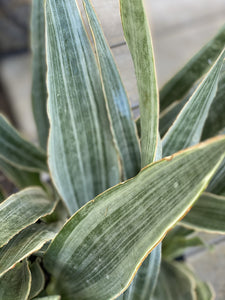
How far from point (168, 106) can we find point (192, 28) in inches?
39.1

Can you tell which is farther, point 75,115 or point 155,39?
point 155,39

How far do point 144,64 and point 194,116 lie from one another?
8 centimetres

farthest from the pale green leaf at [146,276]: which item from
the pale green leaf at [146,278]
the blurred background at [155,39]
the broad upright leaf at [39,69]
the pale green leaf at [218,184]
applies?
the blurred background at [155,39]

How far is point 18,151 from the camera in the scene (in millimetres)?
402

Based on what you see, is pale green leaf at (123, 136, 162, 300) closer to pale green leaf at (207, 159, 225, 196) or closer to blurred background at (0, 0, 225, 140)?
pale green leaf at (207, 159, 225, 196)

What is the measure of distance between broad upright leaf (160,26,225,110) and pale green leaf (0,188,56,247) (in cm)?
17

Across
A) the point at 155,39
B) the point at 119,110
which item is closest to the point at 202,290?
the point at 119,110

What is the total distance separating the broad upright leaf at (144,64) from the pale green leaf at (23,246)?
0.33 feet

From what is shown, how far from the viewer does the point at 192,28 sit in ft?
4.16

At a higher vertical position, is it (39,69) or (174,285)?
(39,69)

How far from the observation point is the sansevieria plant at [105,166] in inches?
8.2

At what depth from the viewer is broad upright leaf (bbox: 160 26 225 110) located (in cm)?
34

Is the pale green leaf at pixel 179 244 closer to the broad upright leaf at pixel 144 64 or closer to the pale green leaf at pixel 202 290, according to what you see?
the pale green leaf at pixel 202 290

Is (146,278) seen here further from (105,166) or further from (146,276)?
(105,166)
